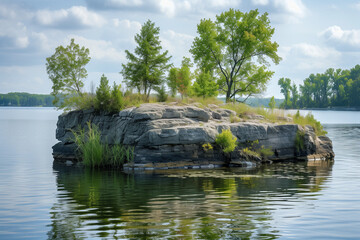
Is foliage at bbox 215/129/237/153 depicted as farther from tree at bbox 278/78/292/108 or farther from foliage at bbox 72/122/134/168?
tree at bbox 278/78/292/108

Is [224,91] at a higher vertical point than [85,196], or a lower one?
higher

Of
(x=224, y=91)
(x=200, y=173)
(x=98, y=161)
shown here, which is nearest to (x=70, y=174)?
(x=98, y=161)

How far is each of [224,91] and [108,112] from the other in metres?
20.0

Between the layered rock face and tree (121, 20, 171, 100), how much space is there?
5.98 m

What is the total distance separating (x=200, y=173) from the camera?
21.2 meters

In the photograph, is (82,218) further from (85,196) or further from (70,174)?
(70,174)

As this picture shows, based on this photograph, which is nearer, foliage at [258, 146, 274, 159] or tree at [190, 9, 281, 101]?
foliage at [258, 146, 274, 159]

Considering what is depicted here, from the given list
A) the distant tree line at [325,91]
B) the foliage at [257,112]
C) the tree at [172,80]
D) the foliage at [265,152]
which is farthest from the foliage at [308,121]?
the distant tree line at [325,91]

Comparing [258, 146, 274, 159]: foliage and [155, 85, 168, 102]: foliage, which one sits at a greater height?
[155, 85, 168, 102]: foliage

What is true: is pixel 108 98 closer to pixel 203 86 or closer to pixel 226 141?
pixel 226 141

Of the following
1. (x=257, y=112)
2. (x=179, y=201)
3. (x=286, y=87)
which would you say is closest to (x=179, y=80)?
(x=257, y=112)

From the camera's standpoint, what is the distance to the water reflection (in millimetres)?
10430

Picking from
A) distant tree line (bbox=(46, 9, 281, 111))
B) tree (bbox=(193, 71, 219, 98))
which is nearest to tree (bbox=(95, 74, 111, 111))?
distant tree line (bbox=(46, 9, 281, 111))

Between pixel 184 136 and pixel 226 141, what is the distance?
2441 mm
